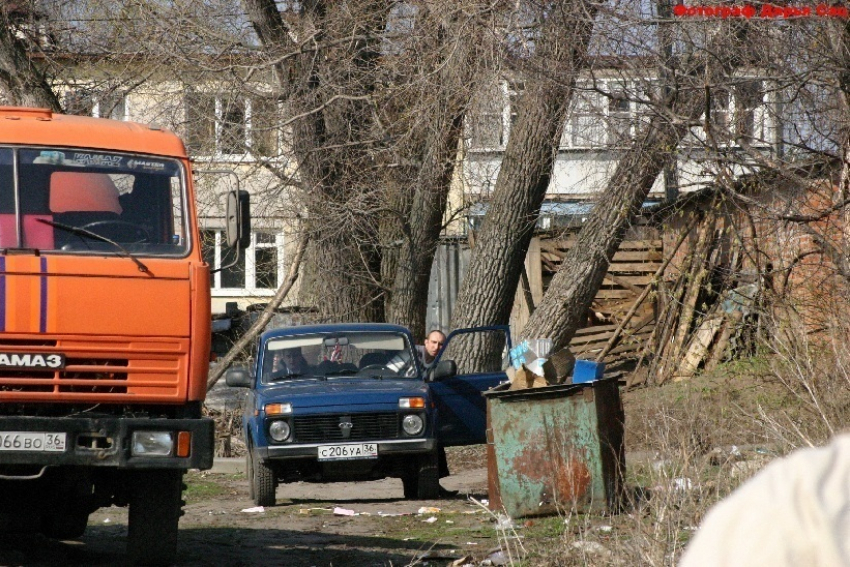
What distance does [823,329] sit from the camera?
326 inches

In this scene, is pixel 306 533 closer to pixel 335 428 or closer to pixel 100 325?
pixel 335 428

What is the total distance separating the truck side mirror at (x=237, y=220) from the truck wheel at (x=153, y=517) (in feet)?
4.98

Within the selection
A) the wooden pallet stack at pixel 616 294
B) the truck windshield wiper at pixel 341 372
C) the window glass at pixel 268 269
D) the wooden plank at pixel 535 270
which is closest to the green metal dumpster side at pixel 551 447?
the truck windshield wiper at pixel 341 372

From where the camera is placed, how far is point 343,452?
387 inches

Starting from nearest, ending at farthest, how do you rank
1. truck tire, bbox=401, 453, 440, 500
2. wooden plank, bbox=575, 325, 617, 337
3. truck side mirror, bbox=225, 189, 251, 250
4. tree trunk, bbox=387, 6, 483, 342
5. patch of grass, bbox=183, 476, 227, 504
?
truck side mirror, bbox=225, 189, 251, 250, truck tire, bbox=401, 453, 440, 500, patch of grass, bbox=183, 476, 227, 504, tree trunk, bbox=387, 6, 483, 342, wooden plank, bbox=575, 325, 617, 337

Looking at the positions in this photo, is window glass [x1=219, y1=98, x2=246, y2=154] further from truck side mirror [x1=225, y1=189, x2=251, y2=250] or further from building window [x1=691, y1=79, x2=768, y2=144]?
truck side mirror [x1=225, y1=189, x2=251, y2=250]

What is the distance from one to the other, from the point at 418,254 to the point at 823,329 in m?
7.03

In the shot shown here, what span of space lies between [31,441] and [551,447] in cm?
384

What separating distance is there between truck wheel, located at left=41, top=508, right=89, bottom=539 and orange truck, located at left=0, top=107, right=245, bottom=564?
182mm

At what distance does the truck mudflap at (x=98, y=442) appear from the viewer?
5941mm

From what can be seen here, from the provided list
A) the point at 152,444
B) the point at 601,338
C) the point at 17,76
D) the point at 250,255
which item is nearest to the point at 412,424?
the point at 152,444

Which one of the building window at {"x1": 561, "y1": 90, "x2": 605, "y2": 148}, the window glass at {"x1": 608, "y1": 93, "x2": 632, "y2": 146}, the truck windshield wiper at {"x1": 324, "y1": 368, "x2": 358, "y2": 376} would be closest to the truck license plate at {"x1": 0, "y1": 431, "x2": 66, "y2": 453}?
the truck windshield wiper at {"x1": 324, "y1": 368, "x2": 358, "y2": 376}

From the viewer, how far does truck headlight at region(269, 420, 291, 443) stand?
989cm

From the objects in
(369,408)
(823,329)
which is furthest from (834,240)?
(369,408)
